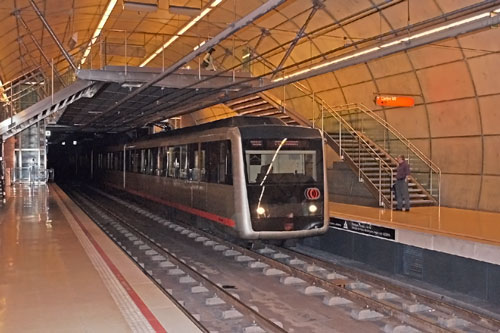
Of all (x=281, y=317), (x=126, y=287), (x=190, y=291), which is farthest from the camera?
(x=190, y=291)

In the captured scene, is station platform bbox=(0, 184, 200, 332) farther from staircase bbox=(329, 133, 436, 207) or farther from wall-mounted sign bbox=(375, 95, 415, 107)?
wall-mounted sign bbox=(375, 95, 415, 107)

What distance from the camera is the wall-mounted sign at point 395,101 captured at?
1706cm

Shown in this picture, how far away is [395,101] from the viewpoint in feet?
58.0

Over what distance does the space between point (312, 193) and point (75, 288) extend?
5924 millimetres

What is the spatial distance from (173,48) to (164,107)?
22.8ft

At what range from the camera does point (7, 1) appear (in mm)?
16953

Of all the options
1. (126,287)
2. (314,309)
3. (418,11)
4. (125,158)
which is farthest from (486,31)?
(125,158)

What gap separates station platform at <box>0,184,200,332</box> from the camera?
20.5 feet

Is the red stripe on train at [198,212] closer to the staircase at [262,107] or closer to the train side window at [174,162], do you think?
the train side window at [174,162]

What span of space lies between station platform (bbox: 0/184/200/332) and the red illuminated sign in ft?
13.5

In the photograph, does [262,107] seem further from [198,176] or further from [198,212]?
[198,212]

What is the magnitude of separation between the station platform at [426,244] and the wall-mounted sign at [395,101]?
3.59 metres

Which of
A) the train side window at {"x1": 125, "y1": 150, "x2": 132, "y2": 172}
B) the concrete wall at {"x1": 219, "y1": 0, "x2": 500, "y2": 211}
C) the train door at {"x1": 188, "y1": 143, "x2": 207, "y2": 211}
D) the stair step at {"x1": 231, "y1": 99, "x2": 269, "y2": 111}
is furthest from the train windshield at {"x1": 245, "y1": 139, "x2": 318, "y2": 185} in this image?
the train side window at {"x1": 125, "y1": 150, "x2": 132, "y2": 172}

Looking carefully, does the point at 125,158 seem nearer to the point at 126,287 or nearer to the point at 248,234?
the point at 248,234
